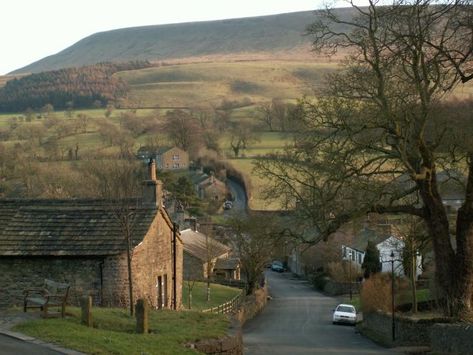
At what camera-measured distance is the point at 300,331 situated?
37156 mm

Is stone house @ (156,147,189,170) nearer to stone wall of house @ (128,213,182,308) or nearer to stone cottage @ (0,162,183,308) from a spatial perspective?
stone wall of house @ (128,213,182,308)

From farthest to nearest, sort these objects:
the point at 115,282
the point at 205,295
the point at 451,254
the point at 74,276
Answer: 1. the point at 205,295
2. the point at 115,282
3. the point at 74,276
4. the point at 451,254

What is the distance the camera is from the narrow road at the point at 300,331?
2856cm

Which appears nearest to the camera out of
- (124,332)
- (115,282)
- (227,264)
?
(124,332)

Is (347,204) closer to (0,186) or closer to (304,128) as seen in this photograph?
(304,128)

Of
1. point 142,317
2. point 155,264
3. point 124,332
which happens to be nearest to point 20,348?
point 124,332

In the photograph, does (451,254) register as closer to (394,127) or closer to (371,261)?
(394,127)

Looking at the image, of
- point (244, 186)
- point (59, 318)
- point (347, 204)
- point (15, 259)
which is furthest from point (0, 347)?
point (244, 186)

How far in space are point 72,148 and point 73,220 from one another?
76235 millimetres

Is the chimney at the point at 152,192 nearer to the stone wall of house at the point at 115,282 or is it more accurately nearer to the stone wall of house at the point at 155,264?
the stone wall of house at the point at 155,264

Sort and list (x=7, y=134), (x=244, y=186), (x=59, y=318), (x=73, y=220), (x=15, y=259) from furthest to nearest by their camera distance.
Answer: (x=7, y=134) → (x=244, y=186) → (x=73, y=220) → (x=15, y=259) → (x=59, y=318)

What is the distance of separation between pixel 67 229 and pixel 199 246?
40545 mm

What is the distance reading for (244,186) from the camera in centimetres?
9931

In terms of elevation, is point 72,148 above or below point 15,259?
above
